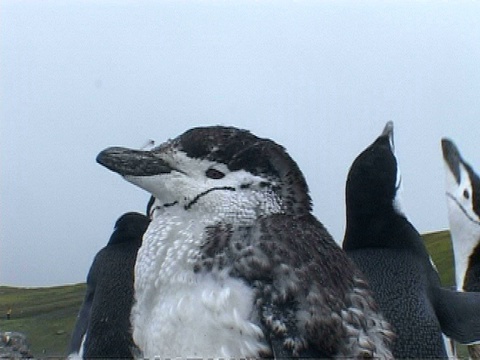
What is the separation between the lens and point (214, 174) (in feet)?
3.54

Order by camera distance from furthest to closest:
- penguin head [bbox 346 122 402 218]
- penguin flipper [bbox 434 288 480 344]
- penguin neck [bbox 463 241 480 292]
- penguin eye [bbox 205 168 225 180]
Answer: penguin neck [bbox 463 241 480 292]
penguin head [bbox 346 122 402 218]
penguin flipper [bbox 434 288 480 344]
penguin eye [bbox 205 168 225 180]

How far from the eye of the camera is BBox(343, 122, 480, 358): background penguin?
2.39 m

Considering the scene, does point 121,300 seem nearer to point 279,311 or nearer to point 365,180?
point 365,180

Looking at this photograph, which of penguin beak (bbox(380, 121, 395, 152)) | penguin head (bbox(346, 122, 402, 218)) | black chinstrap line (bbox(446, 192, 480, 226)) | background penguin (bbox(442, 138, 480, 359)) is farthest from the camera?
black chinstrap line (bbox(446, 192, 480, 226))

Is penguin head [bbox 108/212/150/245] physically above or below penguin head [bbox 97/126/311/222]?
below

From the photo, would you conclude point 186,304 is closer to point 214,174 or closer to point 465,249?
point 214,174

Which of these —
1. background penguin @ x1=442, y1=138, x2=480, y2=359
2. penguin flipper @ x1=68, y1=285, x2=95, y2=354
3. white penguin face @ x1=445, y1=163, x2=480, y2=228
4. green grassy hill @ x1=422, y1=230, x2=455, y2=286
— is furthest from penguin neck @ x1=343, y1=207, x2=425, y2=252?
green grassy hill @ x1=422, y1=230, x2=455, y2=286

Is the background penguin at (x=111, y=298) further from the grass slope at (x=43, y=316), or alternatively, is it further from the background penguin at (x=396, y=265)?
the grass slope at (x=43, y=316)

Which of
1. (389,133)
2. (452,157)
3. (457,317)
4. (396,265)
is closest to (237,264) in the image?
(396,265)

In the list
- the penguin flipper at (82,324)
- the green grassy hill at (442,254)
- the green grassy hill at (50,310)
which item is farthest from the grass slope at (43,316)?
the green grassy hill at (442,254)

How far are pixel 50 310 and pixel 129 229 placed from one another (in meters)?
7.43

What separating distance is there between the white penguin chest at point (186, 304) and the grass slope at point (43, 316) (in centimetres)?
494

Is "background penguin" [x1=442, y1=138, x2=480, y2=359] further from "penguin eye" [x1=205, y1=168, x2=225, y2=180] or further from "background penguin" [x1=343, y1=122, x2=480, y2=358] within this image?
"penguin eye" [x1=205, y1=168, x2=225, y2=180]

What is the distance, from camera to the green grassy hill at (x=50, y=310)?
6804 mm
